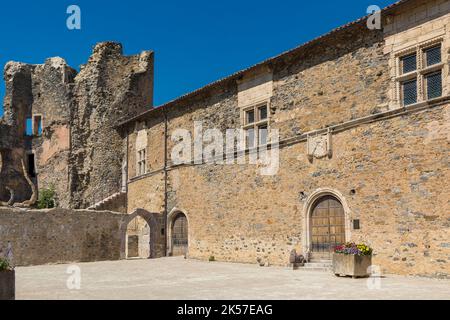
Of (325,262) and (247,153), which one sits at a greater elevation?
(247,153)

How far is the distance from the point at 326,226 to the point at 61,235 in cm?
1008

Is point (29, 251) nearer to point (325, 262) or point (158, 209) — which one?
point (158, 209)

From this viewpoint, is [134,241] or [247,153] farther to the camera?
[134,241]

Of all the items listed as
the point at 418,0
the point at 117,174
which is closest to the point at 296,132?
the point at 418,0

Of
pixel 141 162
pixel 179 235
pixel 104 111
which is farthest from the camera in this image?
pixel 104 111

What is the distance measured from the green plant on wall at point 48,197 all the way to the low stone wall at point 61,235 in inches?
454

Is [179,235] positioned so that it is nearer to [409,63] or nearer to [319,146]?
[319,146]

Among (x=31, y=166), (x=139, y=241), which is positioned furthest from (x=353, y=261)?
(x=31, y=166)

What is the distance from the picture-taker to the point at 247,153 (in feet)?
59.0

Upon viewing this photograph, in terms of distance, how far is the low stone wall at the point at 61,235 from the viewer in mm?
17891

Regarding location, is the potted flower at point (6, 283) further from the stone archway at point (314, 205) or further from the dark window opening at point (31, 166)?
the dark window opening at point (31, 166)

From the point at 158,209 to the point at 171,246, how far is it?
5.91ft

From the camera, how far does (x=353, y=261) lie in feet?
38.5

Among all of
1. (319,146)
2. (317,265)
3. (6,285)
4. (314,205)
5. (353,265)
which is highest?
(319,146)
